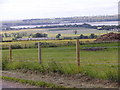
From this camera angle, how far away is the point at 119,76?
9.16 m

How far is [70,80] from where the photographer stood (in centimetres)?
1016

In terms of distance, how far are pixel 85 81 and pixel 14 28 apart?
1382 centimetres

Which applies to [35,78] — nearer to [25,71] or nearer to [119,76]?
[25,71]

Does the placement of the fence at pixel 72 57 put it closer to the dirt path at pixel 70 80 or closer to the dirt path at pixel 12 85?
the dirt path at pixel 70 80

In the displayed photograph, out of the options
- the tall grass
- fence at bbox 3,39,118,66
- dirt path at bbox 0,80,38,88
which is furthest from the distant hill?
dirt path at bbox 0,80,38,88

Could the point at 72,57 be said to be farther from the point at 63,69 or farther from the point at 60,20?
the point at 63,69

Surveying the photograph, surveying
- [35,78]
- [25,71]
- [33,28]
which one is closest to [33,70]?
[25,71]

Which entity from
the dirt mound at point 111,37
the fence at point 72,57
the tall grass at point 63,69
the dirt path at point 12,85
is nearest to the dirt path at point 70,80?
the tall grass at point 63,69

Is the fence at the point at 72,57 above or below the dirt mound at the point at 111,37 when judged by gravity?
below

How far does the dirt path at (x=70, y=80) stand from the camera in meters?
9.12

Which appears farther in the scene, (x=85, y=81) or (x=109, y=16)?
(x=109, y=16)

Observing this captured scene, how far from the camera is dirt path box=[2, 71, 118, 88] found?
9.12 meters

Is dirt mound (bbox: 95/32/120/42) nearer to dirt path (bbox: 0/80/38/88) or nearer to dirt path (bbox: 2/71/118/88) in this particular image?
dirt path (bbox: 2/71/118/88)

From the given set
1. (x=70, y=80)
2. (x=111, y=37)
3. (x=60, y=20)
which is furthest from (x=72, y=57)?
(x=111, y=37)
